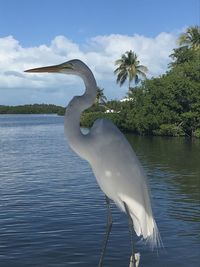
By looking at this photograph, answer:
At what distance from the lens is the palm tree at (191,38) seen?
5453 cm

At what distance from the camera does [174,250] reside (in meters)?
9.44

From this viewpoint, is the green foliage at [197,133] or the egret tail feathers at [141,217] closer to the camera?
the egret tail feathers at [141,217]

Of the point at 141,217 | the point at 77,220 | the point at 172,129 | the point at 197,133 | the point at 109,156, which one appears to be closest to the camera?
the point at 109,156

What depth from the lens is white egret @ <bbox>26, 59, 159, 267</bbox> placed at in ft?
16.1

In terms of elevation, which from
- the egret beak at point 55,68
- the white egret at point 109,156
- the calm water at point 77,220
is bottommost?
the calm water at point 77,220

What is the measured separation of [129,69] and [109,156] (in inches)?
2352

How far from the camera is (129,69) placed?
64.2 metres

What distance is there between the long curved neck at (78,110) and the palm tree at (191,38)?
50812 mm

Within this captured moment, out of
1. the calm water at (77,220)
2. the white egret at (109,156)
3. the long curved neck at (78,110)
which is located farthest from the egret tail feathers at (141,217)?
the calm water at (77,220)

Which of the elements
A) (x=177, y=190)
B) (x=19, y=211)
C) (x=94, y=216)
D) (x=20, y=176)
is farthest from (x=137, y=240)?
(x=20, y=176)

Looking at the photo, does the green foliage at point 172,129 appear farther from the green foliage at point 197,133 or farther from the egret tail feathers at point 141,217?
the egret tail feathers at point 141,217

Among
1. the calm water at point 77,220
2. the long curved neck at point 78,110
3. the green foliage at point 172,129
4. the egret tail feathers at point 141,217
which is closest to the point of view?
the long curved neck at point 78,110

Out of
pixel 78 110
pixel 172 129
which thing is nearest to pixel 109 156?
pixel 78 110

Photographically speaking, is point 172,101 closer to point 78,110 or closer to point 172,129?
point 172,129
